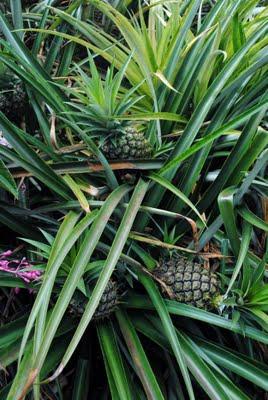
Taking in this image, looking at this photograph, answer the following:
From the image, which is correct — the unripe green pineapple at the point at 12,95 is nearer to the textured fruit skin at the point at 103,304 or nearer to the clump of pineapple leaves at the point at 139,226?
the clump of pineapple leaves at the point at 139,226

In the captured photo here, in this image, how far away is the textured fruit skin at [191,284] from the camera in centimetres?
105

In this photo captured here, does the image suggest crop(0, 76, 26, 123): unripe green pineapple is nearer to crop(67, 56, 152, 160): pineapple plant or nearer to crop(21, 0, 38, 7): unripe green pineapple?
crop(67, 56, 152, 160): pineapple plant

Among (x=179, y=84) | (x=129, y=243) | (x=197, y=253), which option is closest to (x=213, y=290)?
(x=197, y=253)

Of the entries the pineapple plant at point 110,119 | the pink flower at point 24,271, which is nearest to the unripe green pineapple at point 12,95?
the pineapple plant at point 110,119

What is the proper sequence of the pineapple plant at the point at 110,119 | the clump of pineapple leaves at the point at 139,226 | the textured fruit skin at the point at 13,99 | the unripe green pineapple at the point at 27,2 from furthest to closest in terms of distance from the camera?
the unripe green pineapple at the point at 27,2 < the textured fruit skin at the point at 13,99 < the pineapple plant at the point at 110,119 < the clump of pineapple leaves at the point at 139,226

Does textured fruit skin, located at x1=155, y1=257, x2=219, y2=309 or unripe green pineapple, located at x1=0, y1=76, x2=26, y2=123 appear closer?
textured fruit skin, located at x1=155, y1=257, x2=219, y2=309

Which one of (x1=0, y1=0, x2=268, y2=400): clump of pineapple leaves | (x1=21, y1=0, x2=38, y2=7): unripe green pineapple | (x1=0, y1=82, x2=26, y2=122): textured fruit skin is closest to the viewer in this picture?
(x1=0, y1=0, x2=268, y2=400): clump of pineapple leaves

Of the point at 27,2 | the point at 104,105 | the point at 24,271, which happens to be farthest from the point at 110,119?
the point at 27,2

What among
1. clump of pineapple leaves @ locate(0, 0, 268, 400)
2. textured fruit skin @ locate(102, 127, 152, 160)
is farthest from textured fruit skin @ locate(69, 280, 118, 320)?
textured fruit skin @ locate(102, 127, 152, 160)

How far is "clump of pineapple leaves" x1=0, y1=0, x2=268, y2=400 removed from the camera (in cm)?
100

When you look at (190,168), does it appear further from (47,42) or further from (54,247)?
(47,42)

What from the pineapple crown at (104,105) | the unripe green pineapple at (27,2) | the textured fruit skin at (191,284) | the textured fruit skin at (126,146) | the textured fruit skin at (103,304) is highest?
the unripe green pineapple at (27,2)

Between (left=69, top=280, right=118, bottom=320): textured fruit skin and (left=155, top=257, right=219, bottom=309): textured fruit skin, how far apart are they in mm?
106

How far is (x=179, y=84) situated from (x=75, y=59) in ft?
1.55
